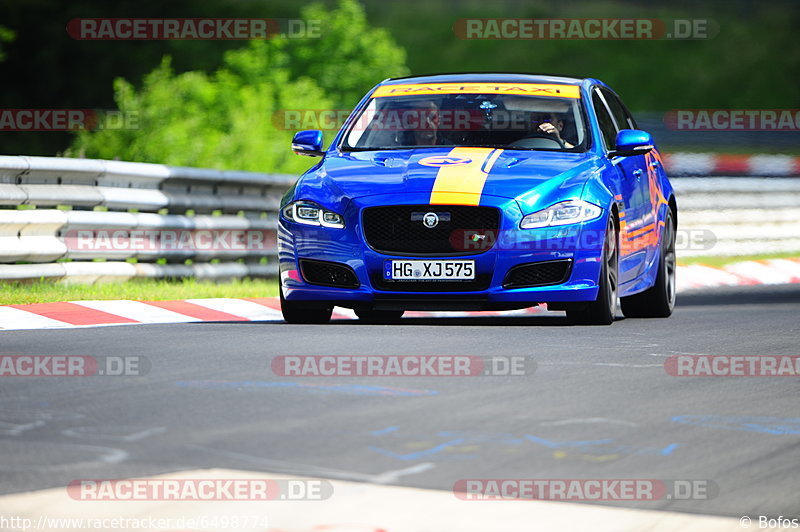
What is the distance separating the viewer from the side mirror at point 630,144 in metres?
11.4

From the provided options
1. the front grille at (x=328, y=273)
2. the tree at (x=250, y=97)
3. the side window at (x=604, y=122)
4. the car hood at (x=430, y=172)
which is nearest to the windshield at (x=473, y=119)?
the side window at (x=604, y=122)

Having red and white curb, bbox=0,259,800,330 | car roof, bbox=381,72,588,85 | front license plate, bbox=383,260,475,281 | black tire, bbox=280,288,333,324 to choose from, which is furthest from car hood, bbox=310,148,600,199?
red and white curb, bbox=0,259,800,330

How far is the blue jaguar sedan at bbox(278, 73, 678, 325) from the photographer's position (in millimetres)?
10297

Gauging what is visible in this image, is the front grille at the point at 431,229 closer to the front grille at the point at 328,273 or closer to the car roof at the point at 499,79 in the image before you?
the front grille at the point at 328,273

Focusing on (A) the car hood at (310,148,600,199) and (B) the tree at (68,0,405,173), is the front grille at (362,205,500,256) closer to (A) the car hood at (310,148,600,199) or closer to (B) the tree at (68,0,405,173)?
(A) the car hood at (310,148,600,199)

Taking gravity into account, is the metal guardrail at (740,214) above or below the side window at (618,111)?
below

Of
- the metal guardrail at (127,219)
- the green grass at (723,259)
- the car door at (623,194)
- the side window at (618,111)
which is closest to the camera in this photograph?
the car door at (623,194)

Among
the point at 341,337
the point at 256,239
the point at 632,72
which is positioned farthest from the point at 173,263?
the point at 632,72

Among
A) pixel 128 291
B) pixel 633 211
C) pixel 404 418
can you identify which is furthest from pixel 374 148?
pixel 404 418

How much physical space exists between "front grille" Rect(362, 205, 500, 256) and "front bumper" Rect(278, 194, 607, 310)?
1.8 inches

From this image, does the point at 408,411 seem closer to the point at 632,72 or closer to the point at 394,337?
the point at 394,337

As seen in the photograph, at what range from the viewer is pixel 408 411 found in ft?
21.7

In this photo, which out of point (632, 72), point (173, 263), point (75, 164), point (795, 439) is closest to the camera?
point (795, 439)

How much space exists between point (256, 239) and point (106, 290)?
3.37 meters
